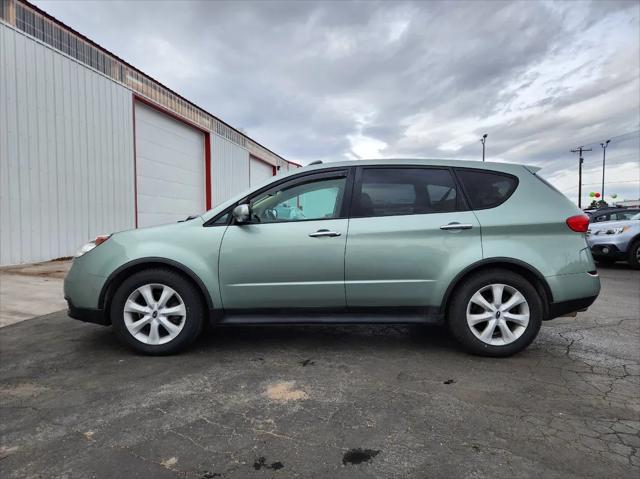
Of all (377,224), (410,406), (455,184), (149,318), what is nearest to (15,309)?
(149,318)

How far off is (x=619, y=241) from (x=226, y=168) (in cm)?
1501

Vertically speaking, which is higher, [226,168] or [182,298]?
[226,168]

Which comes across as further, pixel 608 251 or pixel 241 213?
pixel 608 251

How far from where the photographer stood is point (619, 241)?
913cm

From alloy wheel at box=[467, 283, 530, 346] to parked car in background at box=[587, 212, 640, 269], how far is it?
7518 mm

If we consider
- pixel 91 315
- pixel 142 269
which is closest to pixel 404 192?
pixel 142 269

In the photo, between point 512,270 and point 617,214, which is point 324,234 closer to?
point 512,270

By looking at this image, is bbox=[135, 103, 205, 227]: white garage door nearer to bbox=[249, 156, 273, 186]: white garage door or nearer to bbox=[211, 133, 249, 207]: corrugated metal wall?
bbox=[211, 133, 249, 207]: corrugated metal wall

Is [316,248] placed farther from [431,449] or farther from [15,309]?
[15,309]

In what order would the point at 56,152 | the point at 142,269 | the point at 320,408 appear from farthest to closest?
the point at 56,152, the point at 142,269, the point at 320,408

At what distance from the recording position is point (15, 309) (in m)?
5.18

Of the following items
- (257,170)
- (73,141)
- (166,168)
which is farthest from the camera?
(257,170)

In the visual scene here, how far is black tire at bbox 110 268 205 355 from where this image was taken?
10.9ft

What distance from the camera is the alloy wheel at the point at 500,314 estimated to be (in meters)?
3.26
